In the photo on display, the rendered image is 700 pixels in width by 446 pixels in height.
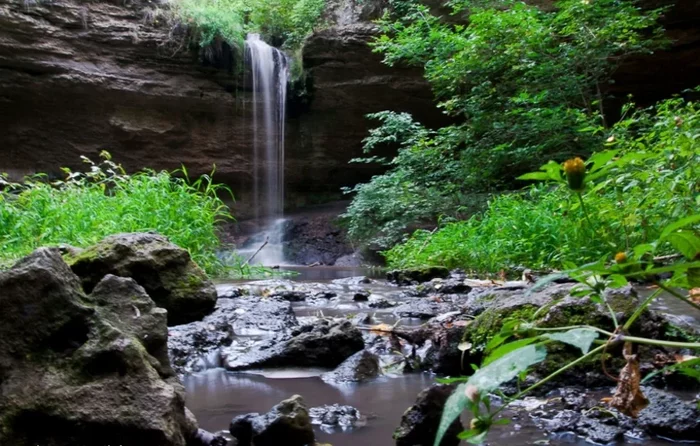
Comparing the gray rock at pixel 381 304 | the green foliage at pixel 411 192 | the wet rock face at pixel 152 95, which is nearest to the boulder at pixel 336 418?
the gray rock at pixel 381 304

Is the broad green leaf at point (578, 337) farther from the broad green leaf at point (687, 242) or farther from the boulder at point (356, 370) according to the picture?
the boulder at point (356, 370)

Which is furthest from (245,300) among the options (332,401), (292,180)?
(292,180)

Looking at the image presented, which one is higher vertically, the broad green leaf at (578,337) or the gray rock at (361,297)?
the broad green leaf at (578,337)

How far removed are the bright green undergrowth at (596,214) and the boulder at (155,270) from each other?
2226 millimetres

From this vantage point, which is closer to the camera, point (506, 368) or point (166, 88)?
point (506, 368)

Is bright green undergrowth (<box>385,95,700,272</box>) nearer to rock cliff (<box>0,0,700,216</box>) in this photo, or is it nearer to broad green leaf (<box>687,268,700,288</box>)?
broad green leaf (<box>687,268,700,288</box>)

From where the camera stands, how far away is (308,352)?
99.4 inches

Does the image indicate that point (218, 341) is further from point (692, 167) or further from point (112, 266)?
point (692, 167)

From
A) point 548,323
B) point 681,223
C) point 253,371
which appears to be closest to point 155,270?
point 253,371

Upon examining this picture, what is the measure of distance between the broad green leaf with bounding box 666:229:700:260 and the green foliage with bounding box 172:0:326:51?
1284 cm

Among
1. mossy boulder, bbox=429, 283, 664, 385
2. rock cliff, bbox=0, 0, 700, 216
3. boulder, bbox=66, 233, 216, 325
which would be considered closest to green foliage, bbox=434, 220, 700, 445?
mossy boulder, bbox=429, 283, 664, 385

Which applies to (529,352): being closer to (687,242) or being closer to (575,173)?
(575,173)

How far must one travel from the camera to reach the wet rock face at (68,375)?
131 centimetres

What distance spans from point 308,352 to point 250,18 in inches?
520
